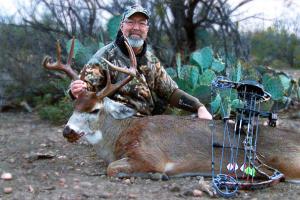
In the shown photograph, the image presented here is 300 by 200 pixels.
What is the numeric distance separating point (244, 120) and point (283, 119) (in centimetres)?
433

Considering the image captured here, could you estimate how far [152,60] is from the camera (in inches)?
259

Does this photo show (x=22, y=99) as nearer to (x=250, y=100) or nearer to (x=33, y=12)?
(x=33, y=12)

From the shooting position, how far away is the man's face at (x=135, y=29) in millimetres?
6316

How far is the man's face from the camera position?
632 cm

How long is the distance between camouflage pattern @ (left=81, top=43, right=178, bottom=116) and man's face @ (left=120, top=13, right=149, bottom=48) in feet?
0.58

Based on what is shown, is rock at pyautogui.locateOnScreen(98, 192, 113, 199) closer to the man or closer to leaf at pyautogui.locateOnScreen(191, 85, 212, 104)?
the man

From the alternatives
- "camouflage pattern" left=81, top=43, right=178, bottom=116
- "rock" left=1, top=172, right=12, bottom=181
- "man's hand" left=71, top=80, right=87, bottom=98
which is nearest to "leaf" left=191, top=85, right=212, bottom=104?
"camouflage pattern" left=81, top=43, right=178, bottom=116

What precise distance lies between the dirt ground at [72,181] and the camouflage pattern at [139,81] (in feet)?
2.51

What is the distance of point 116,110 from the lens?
18.8 feet

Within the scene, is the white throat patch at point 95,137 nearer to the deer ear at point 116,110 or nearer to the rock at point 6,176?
the deer ear at point 116,110

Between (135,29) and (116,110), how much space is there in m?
1.07

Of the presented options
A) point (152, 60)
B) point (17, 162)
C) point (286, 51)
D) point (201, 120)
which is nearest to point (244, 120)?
point (201, 120)

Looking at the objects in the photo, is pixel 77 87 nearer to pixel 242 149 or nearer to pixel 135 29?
pixel 135 29

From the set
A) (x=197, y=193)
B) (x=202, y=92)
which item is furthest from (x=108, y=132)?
(x=202, y=92)
